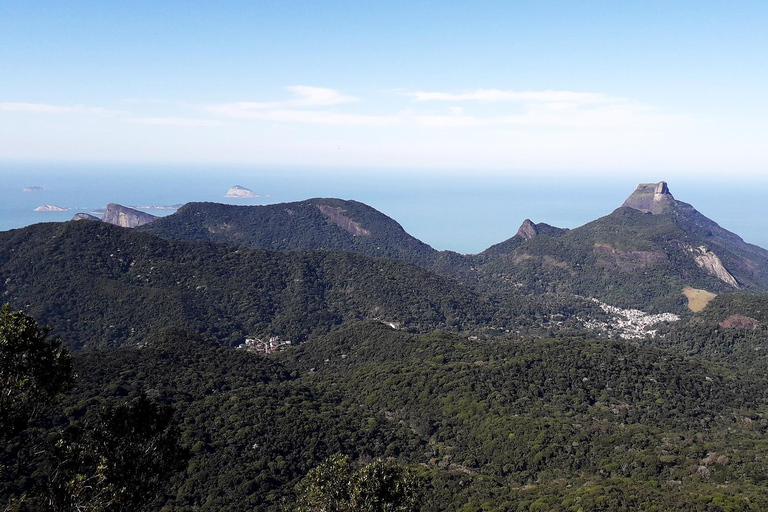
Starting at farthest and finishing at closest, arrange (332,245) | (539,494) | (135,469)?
(332,245), (539,494), (135,469)

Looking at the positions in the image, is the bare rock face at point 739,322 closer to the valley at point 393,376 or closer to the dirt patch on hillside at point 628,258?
the valley at point 393,376

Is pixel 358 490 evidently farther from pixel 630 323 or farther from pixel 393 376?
pixel 630 323

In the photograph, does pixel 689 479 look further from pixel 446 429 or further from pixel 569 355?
pixel 569 355

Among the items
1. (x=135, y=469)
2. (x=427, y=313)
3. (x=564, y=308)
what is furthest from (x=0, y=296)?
(x=564, y=308)

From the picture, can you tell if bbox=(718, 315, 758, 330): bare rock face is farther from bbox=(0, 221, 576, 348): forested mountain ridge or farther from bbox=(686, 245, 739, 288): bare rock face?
bbox=(686, 245, 739, 288): bare rock face

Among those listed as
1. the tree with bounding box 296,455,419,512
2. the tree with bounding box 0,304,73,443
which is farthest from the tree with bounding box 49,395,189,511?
the tree with bounding box 296,455,419,512

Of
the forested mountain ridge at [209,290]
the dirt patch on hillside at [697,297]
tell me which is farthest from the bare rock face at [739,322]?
the forested mountain ridge at [209,290]

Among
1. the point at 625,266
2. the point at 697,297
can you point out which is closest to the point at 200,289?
the point at 625,266
